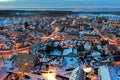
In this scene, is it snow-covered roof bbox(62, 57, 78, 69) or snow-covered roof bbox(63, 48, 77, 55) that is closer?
snow-covered roof bbox(62, 57, 78, 69)

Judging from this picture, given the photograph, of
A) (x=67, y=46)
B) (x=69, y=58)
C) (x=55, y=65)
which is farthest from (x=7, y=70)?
(x=67, y=46)

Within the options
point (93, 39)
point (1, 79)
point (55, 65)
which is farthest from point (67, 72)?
point (93, 39)

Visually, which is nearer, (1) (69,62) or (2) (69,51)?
(1) (69,62)

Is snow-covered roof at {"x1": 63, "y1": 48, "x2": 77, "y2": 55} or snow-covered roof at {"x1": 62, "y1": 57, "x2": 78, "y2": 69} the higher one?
snow-covered roof at {"x1": 63, "y1": 48, "x2": 77, "y2": 55}

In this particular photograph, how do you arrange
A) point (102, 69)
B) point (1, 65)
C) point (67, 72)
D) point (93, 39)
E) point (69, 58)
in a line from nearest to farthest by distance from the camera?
point (102, 69) < point (67, 72) < point (1, 65) < point (69, 58) < point (93, 39)

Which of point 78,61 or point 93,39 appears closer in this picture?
point 78,61

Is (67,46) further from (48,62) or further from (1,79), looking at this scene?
(1,79)

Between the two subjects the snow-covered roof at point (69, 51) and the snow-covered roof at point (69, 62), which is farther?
the snow-covered roof at point (69, 51)

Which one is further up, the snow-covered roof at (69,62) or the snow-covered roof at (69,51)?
the snow-covered roof at (69,51)

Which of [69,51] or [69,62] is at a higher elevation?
[69,51]

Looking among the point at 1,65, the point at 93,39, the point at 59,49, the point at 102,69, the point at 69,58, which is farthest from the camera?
the point at 93,39
